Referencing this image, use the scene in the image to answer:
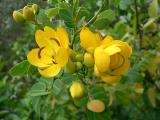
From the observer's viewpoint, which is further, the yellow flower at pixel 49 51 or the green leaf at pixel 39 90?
the green leaf at pixel 39 90

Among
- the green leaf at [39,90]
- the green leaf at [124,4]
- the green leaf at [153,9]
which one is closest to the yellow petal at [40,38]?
the green leaf at [39,90]

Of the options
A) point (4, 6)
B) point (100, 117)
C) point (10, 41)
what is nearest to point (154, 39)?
point (4, 6)

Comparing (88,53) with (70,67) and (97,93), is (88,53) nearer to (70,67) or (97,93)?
(70,67)

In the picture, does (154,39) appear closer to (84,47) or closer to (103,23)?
(103,23)

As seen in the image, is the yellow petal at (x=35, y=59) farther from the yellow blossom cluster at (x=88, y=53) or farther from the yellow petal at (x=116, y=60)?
the yellow petal at (x=116, y=60)

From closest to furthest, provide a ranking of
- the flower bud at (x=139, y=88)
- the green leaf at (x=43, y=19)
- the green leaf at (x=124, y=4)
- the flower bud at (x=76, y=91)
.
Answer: the flower bud at (x=76, y=91) → the green leaf at (x=43, y=19) → the green leaf at (x=124, y=4) → the flower bud at (x=139, y=88)

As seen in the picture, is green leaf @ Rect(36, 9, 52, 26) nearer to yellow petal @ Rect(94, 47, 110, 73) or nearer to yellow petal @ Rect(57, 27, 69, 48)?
yellow petal @ Rect(57, 27, 69, 48)
